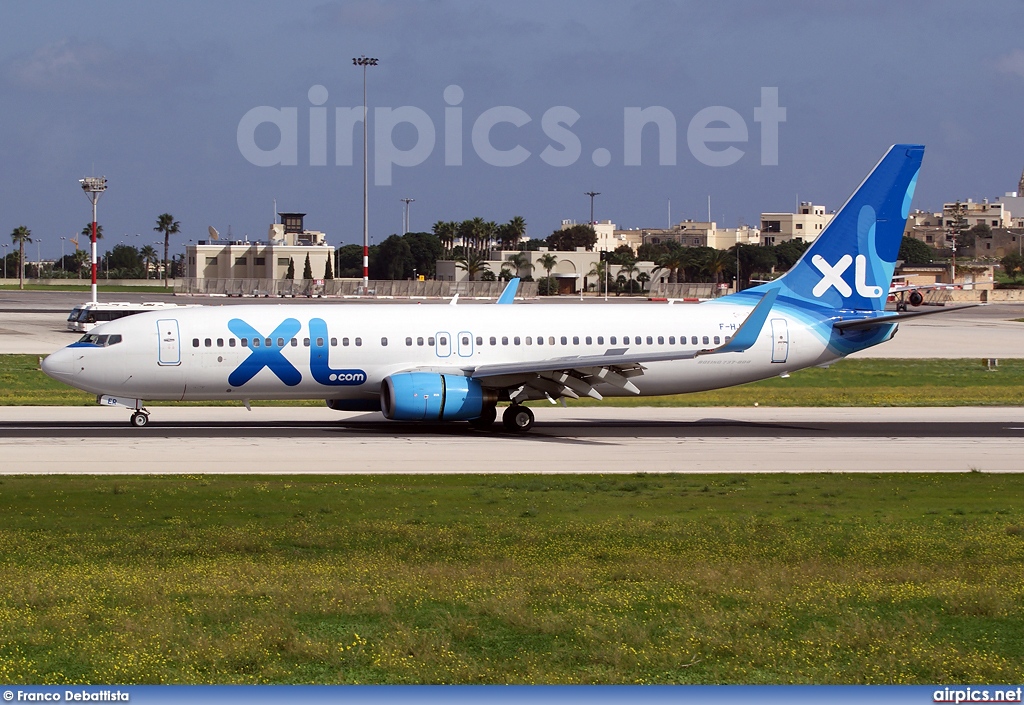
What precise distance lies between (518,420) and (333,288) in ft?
394

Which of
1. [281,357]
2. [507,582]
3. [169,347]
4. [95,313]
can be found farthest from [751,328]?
[95,313]

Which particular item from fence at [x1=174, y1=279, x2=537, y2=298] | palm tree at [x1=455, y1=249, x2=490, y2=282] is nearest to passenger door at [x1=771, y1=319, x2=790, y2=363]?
fence at [x1=174, y1=279, x2=537, y2=298]

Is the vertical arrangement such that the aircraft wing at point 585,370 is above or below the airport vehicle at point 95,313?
below

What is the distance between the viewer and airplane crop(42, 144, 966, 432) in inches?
1344

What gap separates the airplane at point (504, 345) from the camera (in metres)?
34.1

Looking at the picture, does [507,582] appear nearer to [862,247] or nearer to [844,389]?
[862,247]

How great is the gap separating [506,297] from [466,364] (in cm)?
630

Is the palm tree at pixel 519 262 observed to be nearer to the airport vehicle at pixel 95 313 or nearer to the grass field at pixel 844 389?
the airport vehicle at pixel 95 313

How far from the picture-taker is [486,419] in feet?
119

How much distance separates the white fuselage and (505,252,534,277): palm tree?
150 metres

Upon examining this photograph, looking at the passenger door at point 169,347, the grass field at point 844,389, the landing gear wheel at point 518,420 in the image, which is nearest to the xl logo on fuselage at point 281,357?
the passenger door at point 169,347

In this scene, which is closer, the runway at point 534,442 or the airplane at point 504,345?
the runway at point 534,442

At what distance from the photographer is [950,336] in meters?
87.6

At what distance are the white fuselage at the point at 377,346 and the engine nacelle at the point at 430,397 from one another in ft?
4.72
